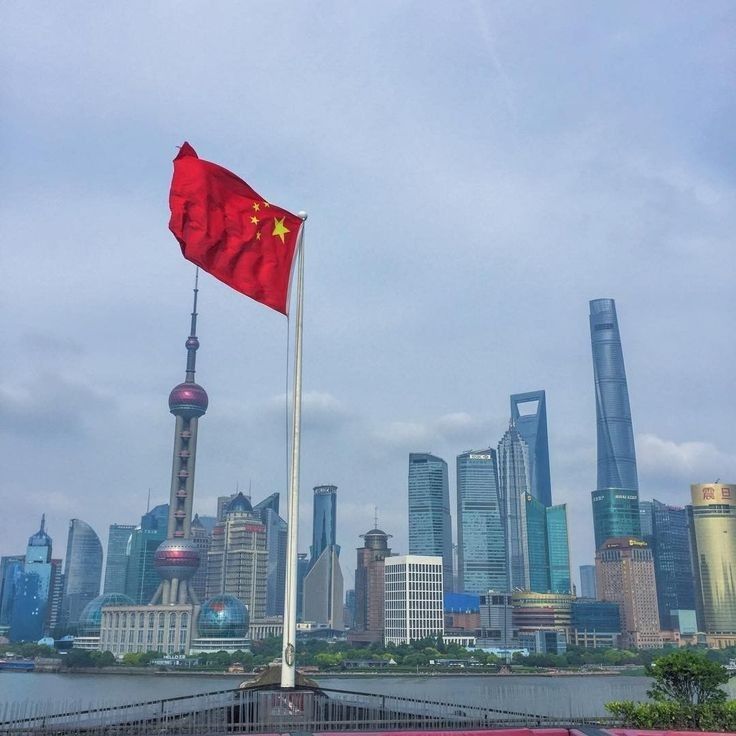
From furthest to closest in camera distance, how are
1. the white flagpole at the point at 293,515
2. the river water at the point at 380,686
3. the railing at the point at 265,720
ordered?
the river water at the point at 380,686, the white flagpole at the point at 293,515, the railing at the point at 265,720

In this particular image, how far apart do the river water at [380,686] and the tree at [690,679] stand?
2837 inches

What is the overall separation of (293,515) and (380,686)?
411 feet

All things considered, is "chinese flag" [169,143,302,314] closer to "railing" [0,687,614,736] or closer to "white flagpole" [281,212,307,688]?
"white flagpole" [281,212,307,688]

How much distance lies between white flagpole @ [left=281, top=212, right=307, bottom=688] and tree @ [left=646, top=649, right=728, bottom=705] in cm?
1259

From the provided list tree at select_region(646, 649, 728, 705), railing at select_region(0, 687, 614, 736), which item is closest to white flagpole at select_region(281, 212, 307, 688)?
railing at select_region(0, 687, 614, 736)

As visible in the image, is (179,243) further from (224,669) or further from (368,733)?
(224,669)

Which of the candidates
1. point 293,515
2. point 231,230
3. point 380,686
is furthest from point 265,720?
point 380,686

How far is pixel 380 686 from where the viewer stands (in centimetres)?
13675

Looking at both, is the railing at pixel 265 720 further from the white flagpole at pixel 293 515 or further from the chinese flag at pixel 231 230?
the chinese flag at pixel 231 230

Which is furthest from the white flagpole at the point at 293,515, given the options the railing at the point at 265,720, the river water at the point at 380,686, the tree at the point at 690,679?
the river water at the point at 380,686

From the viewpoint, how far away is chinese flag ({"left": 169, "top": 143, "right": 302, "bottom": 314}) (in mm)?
20906

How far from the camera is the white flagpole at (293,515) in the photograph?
20734 millimetres

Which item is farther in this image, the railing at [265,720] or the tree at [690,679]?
the tree at [690,679]

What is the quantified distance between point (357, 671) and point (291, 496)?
167 meters
